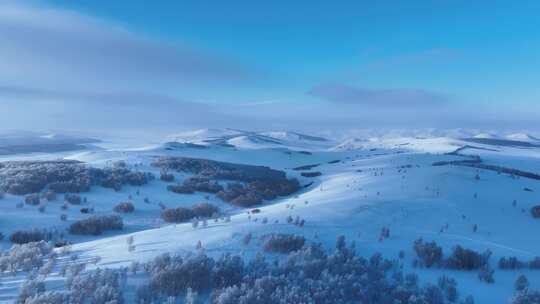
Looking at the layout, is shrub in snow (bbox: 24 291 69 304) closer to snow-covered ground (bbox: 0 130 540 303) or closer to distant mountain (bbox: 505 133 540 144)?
snow-covered ground (bbox: 0 130 540 303)

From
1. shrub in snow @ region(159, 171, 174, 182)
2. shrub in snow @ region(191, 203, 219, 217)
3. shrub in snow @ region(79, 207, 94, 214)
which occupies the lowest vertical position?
shrub in snow @ region(191, 203, 219, 217)

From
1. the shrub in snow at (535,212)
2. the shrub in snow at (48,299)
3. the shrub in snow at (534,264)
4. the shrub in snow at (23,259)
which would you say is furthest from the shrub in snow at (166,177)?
the shrub in snow at (534,264)

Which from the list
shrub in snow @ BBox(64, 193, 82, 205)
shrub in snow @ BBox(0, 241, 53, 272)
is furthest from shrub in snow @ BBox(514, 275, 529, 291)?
shrub in snow @ BBox(64, 193, 82, 205)

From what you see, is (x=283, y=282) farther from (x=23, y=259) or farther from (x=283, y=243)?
(x=23, y=259)

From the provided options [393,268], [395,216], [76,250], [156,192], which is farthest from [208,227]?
[156,192]

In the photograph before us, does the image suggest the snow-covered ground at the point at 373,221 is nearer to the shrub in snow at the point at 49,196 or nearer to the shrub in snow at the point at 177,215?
the shrub in snow at the point at 177,215

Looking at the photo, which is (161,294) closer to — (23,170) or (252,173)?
(23,170)
